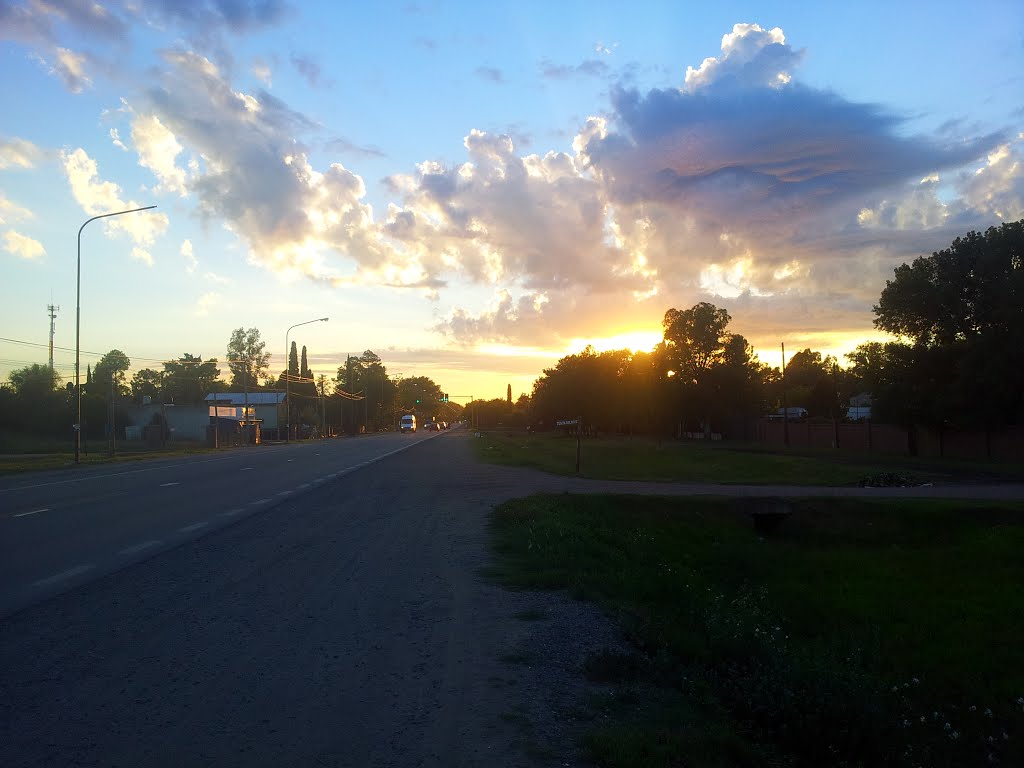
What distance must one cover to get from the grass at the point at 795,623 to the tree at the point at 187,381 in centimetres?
15407

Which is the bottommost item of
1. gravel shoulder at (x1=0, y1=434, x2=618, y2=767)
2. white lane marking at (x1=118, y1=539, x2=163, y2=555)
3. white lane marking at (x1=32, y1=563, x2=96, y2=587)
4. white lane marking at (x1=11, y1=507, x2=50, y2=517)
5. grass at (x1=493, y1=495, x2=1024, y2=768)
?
grass at (x1=493, y1=495, x2=1024, y2=768)

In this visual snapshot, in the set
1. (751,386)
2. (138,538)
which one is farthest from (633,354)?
(138,538)

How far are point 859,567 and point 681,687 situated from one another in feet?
41.2

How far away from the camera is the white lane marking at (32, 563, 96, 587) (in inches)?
388

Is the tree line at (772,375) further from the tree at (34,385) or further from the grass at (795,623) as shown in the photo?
the grass at (795,623)

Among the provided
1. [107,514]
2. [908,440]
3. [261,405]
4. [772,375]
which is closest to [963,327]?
[908,440]

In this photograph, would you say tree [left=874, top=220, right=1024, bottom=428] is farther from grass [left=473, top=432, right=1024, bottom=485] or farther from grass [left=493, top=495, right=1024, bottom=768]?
grass [left=493, top=495, right=1024, bottom=768]

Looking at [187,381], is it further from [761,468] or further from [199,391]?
[761,468]

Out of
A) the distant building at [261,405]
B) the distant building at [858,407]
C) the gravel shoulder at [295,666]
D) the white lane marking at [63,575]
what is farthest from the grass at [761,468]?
the distant building at [261,405]

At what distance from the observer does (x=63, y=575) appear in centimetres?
1039

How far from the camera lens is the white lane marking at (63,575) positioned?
985 cm

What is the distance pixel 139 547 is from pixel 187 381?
16493cm

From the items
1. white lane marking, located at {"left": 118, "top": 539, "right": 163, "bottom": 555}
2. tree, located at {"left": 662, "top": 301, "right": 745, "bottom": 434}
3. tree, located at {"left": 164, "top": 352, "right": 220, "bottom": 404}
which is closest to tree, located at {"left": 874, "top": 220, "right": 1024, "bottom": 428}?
tree, located at {"left": 662, "top": 301, "right": 745, "bottom": 434}

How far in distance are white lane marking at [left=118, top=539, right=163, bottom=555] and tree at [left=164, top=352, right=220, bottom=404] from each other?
15459 centimetres
